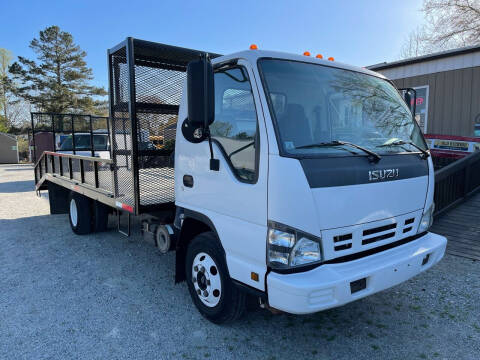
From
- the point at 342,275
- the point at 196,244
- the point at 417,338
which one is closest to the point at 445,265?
the point at 417,338

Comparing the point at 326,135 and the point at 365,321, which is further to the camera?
the point at 365,321

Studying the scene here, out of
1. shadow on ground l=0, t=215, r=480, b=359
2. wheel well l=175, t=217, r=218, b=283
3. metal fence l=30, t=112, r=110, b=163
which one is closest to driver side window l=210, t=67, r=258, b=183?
wheel well l=175, t=217, r=218, b=283

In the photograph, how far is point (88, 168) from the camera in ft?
17.3

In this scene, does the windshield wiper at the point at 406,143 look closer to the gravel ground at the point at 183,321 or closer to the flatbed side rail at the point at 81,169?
the gravel ground at the point at 183,321

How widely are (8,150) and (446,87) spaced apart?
29.6 metres

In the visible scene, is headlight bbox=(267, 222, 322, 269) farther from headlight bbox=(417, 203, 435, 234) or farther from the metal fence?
the metal fence

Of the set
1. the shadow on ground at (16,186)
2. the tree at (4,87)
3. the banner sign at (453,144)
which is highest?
the tree at (4,87)

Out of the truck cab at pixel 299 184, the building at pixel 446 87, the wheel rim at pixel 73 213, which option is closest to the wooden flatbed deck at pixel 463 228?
the truck cab at pixel 299 184

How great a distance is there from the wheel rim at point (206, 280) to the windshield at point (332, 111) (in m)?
1.30

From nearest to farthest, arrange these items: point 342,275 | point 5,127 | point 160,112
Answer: point 342,275 → point 160,112 → point 5,127

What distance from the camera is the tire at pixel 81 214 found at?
589cm

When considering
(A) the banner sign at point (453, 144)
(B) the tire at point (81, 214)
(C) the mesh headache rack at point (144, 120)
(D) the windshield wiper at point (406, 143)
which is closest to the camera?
(D) the windshield wiper at point (406, 143)

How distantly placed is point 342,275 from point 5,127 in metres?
45.1

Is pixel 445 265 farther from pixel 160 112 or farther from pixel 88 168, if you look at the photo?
pixel 88 168
